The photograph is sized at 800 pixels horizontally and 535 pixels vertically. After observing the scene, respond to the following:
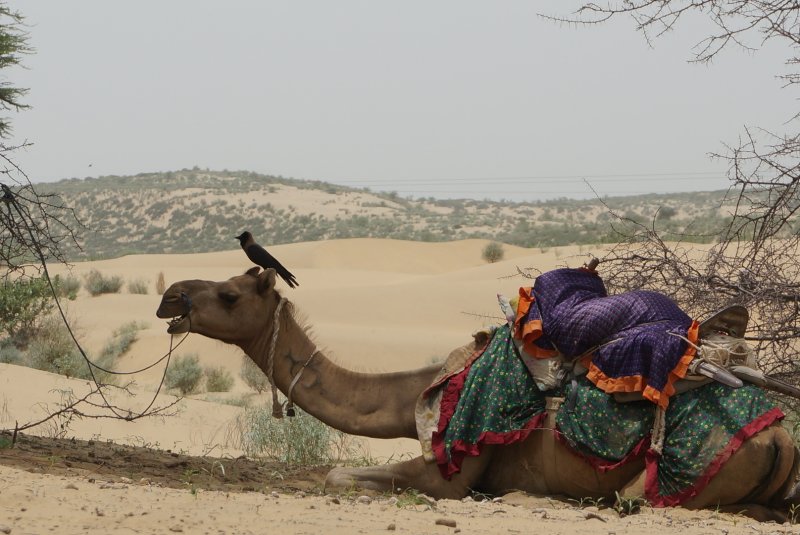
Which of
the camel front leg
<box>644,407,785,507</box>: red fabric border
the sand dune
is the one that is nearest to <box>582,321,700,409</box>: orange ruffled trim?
<box>644,407,785,507</box>: red fabric border

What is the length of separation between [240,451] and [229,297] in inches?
199

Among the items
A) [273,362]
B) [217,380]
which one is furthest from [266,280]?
[217,380]

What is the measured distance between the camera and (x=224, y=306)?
7598 mm

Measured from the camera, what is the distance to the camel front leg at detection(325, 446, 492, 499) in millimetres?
7023

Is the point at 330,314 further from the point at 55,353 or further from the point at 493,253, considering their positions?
the point at 493,253

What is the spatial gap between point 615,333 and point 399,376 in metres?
1.49

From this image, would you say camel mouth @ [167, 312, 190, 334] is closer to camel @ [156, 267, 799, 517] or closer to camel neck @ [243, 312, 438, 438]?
camel @ [156, 267, 799, 517]

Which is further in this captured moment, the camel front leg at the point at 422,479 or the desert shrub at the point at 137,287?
the desert shrub at the point at 137,287

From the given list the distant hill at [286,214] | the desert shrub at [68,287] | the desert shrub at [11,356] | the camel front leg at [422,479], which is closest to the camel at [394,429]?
the camel front leg at [422,479]

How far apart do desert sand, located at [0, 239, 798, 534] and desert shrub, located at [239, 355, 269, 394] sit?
Result: 320 mm

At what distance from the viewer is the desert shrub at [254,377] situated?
20.2 meters

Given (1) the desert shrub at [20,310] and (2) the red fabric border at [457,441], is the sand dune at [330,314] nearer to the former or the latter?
(2) the red fabric border at [457,441]

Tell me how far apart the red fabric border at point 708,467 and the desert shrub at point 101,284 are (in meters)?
32.9

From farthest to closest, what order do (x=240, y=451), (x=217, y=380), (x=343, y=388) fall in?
(x=217, y=380)
(x=240, y=451)
(x=343, y=388)
